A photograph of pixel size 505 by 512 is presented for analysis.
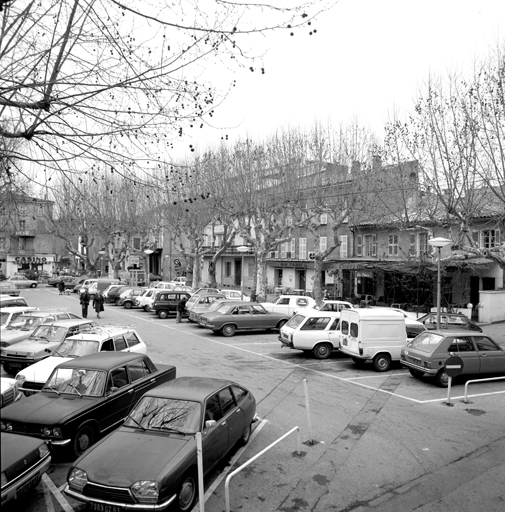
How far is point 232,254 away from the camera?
55.9 metres

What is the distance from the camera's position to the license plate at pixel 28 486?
594 cm

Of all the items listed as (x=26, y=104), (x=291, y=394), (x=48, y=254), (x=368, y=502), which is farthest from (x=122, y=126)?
(x=48, y=254)

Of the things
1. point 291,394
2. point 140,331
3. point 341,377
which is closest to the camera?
point 291,394

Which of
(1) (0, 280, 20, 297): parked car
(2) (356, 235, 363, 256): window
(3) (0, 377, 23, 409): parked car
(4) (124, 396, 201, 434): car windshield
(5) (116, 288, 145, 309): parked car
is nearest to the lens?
(4) (124, 396, 201, 434): car windshield

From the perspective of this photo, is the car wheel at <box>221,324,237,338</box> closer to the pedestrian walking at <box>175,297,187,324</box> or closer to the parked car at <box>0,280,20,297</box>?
the pedestrian walking at <box>175,297,187,324</box>

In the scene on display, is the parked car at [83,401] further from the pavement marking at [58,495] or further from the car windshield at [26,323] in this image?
the car windshield at [26,323]

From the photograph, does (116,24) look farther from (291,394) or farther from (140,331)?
(140,331)

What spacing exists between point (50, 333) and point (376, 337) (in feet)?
32.3

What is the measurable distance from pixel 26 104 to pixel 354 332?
11780 mm

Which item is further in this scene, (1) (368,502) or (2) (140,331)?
(2) (140,331)

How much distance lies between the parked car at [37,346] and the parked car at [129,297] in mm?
19319

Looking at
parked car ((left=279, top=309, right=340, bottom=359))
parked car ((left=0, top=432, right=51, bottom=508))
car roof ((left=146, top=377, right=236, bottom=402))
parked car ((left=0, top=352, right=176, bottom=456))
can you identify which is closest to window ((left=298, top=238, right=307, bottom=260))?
parked car ((left=279, top=309, right=340, bottom=359))

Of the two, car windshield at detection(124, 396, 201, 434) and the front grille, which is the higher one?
car windshield at detection(124, 396, 201, 434)

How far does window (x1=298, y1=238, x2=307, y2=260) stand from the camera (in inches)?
1804
